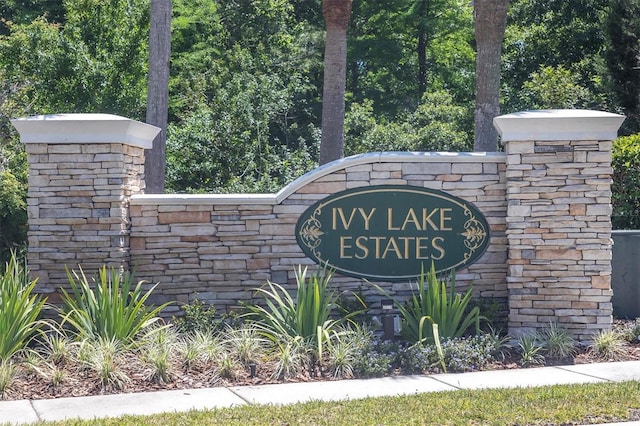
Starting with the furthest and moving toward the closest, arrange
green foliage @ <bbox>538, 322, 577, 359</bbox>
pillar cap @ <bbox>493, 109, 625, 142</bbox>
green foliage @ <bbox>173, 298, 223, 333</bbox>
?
pillar cap @ <bbox>493, 109, 625, 142</bbox>
green foliage @ <bbox>173, 298, 223, 333</bbox>
green foliage @ <bbox>538, 322, 577, 359</bbox>

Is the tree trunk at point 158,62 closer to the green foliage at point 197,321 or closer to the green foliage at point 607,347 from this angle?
the green foliage at point 197,321

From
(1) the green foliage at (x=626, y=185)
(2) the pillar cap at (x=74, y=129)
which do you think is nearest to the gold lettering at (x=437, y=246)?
→ (2) the pillar cap at (x=74, y=129)

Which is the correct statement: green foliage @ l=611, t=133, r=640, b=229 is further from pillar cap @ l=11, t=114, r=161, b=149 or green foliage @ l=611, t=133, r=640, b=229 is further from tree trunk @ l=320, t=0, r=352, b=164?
pillar cap @ l=11, t=114, r=161, b=149

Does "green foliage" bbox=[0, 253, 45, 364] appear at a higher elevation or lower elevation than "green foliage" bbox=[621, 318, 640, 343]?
higher

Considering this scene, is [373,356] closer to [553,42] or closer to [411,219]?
[411,219]

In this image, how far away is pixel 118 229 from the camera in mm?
9758

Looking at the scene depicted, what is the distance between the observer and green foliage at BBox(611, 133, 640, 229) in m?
12.7

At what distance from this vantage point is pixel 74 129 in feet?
31.7

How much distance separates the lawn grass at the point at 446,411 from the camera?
21.0 ft

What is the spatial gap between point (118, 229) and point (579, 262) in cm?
530

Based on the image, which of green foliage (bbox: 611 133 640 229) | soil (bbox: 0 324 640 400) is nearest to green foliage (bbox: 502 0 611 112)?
green foliage (bbox: 611 133 640 229)

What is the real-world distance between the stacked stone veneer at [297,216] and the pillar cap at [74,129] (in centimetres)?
1

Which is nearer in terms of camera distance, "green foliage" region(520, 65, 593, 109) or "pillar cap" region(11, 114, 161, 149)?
"pillar cap" region(11, 114, 161, 149)

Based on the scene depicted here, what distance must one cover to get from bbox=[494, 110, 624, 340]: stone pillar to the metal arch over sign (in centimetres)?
66
